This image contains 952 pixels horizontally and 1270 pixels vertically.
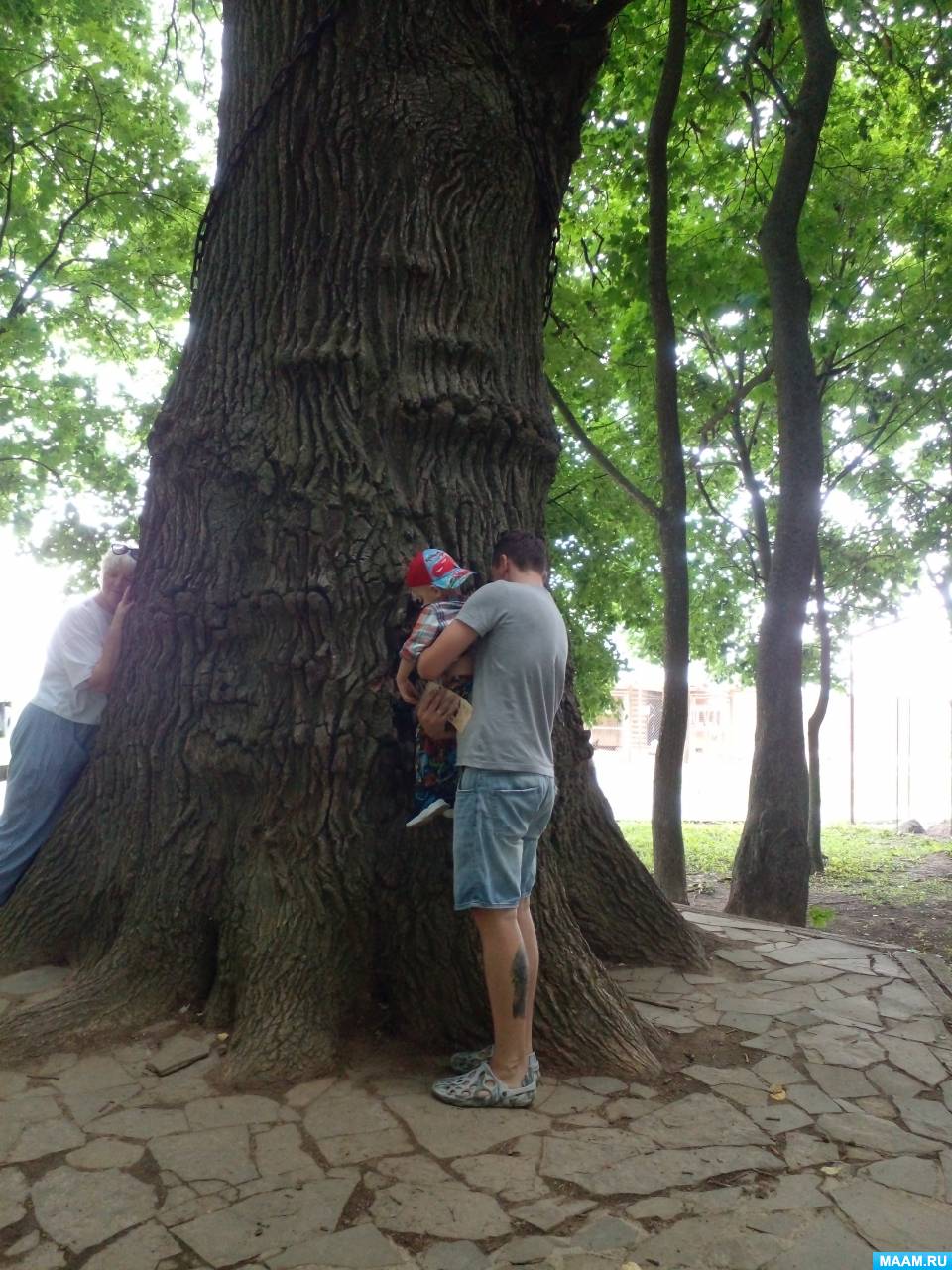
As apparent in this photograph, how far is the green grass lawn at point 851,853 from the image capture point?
1180 cm

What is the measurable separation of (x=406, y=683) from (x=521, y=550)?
643mm

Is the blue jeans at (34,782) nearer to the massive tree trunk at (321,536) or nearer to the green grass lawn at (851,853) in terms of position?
the massive tree trunk at (321,536)

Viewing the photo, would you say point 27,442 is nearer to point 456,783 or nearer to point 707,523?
point 707,523

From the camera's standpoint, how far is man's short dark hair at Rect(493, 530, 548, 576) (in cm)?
364

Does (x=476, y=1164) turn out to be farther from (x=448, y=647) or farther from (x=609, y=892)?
(x=609, y=892)

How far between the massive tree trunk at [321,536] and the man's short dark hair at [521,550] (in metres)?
0.46

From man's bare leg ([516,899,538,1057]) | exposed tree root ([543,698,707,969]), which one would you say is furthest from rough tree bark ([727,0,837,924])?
man's bare leg ([516,899,538,1057])

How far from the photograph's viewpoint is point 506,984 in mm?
3365

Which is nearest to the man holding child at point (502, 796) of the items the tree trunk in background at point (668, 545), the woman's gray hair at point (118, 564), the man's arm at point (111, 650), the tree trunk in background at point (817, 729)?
the man's arm at point (111, 650)

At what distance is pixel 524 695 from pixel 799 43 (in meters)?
8.63

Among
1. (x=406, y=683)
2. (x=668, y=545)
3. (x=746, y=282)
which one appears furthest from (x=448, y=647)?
(x=746, y=282)

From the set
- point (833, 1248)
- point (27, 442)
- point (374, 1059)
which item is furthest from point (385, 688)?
point (27, 442)

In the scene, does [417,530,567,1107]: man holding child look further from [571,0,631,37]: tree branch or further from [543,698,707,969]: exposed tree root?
[571,0,631,37]: tree branch

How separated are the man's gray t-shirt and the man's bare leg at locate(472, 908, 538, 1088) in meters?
0.53
